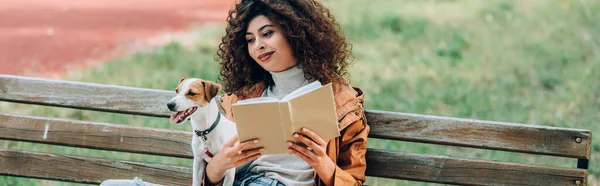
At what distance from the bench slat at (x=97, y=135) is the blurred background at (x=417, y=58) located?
3.98 ft

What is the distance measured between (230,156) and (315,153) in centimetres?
27

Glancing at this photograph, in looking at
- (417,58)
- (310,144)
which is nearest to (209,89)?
(310,144)

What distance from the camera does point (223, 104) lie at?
3275 mm

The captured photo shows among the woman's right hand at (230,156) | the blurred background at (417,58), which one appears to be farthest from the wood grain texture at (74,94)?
the blurred background at (417,58)

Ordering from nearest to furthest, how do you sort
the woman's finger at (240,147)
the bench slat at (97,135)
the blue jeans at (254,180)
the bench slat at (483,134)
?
the woman's finger at (240,147) → the blue jeans at (254,180) → the bench slat at (483,134) → the bench slat at (97,135)

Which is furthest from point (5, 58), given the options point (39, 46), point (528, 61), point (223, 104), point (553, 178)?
point (553, 178)

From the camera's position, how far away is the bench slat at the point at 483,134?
3258 millimetres

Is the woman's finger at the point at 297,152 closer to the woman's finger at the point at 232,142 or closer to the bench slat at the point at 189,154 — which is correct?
the woman's finger at the point at 232,142

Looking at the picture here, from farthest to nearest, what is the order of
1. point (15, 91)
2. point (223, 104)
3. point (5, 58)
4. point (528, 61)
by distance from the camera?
point (5, 58) → point (528, 61) → point (15, 91) → point (223, 104)

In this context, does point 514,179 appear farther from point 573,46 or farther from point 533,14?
point 533,14

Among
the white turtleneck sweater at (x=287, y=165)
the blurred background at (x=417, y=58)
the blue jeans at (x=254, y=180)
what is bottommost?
the blue jeans at (x=254, y=180)

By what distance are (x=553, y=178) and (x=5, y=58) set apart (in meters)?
7.10

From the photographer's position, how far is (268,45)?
302cm

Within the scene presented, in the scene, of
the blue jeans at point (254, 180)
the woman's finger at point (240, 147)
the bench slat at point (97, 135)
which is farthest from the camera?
the bench slat at point (97, 135)
